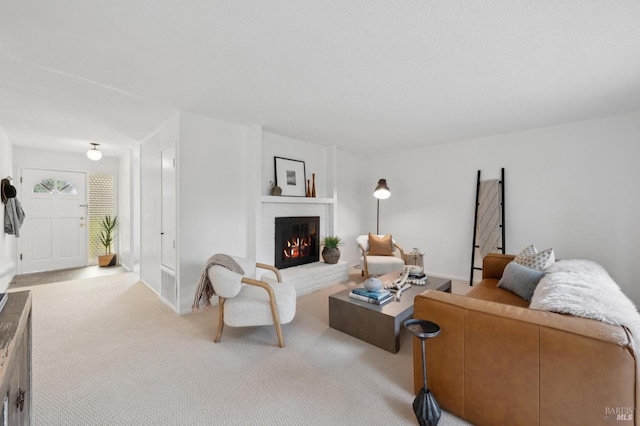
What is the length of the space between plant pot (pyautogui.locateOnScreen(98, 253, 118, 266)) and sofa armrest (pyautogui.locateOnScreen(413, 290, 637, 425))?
6359 millimetres

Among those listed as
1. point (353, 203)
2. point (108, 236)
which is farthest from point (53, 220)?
point (353, 203)

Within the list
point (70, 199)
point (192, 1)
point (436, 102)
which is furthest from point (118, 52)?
point (70, 199)

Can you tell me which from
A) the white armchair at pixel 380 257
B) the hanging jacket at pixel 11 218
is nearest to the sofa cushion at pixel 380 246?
the white armchair at pixel 380 257

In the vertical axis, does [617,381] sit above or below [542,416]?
above

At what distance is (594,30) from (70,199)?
25.6ft

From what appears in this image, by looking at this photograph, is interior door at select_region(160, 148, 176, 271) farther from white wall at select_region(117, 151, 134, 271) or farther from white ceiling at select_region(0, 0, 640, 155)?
white wall at select_region(117, 151, 134, 271)

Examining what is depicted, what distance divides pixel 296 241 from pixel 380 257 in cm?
142

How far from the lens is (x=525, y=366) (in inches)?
51.6

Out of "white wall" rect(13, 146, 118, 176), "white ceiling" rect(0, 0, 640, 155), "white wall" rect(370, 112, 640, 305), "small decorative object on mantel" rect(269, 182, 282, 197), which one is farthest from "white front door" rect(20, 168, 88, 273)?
"white wall" rect(370, 112, 640, 305)

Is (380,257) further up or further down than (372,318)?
further up

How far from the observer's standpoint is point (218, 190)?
353cm

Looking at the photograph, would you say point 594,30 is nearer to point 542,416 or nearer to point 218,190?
point 542,416

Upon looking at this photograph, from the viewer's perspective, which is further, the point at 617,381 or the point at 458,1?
the point at 458,1

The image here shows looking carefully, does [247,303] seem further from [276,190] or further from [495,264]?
[495,264]
